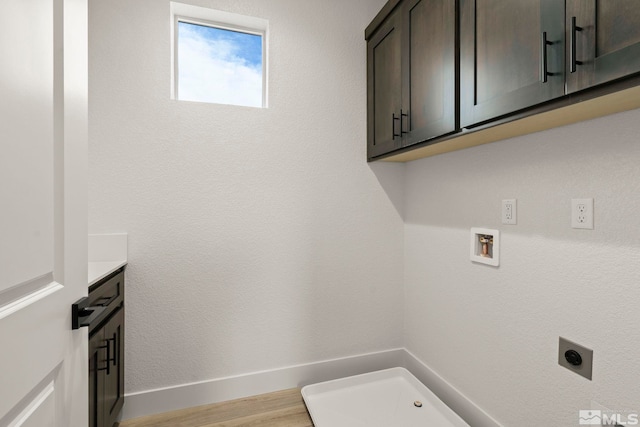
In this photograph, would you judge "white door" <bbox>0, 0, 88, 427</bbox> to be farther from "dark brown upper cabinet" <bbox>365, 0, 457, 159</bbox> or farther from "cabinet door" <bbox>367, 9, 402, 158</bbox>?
"cabinet door" <bbox>367, 9, 402, 158</bbox>

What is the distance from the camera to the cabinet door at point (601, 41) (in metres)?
0.74

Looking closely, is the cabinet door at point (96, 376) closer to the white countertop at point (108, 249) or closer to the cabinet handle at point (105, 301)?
the cabinet handle at point (105, 301)

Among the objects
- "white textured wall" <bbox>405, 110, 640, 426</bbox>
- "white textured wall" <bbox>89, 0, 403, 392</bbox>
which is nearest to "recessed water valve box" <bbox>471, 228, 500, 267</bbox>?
"white textured wall" <bbox>405, 110, 640, 426</bbox>

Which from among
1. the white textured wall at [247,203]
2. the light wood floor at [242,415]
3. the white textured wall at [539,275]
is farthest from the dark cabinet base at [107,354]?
the white textured wall at [539,275]

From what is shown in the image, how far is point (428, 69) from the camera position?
1478 millimetres

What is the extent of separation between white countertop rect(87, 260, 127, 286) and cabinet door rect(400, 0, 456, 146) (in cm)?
154

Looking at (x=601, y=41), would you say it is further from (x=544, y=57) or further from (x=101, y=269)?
(x=101, y=269)

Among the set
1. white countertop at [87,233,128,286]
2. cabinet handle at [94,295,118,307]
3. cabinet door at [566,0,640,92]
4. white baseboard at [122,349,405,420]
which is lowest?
white baseboard at [122,349,405,420]

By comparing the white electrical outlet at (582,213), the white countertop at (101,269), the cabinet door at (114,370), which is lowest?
the cabinet door at (114,370)

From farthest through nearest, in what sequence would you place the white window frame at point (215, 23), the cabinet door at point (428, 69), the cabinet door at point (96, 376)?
the white window frame at point (215, 23) → the cabinet door at point (428, 69) → the cabinet door at point (96, 376)

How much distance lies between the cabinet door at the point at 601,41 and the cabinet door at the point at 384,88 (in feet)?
2.95

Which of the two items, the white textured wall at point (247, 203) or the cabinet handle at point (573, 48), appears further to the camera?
the white textured wall at point (247, 203)

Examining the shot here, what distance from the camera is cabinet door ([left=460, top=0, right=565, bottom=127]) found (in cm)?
92

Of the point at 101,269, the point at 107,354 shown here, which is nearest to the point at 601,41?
the point at 101,269
